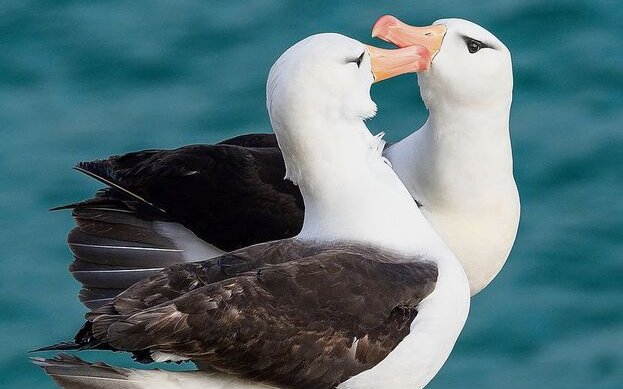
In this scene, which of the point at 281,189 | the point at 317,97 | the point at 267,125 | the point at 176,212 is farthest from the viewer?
the point at 267,125

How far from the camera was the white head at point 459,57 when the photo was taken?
8.44 metres

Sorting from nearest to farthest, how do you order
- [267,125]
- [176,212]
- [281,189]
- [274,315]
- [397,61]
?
[274,315] < [397,61] < [281,189] < [176,212] < [267,125]

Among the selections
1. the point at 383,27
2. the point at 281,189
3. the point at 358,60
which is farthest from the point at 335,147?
the point at 383,27

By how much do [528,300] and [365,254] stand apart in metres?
3.86

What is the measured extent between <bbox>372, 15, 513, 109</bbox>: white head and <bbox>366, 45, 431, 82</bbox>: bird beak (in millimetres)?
86

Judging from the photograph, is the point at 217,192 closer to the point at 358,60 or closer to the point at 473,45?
the point at 358,60

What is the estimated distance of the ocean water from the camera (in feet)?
35.5

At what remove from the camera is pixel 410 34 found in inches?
332

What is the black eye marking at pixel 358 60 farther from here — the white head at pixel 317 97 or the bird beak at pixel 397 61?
the bird beak at pixel 397 61

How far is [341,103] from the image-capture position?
7586mm

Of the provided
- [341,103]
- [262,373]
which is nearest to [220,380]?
[262,373]

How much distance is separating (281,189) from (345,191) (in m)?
0.83

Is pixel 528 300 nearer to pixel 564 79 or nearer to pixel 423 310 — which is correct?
pixel 564 79

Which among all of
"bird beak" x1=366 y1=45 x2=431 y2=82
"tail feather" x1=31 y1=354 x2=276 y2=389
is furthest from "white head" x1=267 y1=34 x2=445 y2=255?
"tail feather" x1=31 y1=354 x2=276 y2=389
